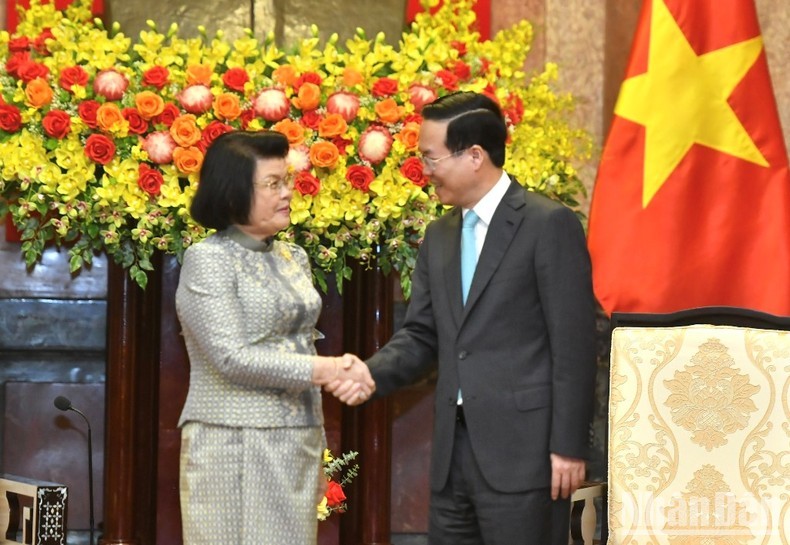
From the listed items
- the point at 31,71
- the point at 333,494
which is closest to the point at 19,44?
the point at 31,71

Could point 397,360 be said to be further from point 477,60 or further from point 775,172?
point 775,172

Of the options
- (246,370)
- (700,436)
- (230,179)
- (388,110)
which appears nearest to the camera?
(246,370)

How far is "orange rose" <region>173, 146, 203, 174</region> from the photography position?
10.1ft

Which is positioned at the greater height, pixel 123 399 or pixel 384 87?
pixel 384 87

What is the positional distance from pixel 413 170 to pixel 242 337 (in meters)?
0.97

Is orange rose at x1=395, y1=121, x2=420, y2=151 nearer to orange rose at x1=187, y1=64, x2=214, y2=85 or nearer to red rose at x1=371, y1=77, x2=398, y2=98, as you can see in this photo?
red rose at x1=371, y1=77, x2=398, y2=98

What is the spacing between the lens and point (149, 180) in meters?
3.10

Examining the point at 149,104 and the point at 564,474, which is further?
the point at 149,104

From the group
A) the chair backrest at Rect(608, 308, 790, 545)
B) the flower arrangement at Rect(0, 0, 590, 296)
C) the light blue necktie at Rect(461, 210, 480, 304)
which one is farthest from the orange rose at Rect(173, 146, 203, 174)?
the chair backrest at Rect(608, 308, 790, 545)

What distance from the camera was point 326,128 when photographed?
124 inches

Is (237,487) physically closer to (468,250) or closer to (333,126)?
(468,250)

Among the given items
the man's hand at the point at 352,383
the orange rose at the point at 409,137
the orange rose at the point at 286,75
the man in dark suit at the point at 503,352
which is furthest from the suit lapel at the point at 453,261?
the orange rose at the point at 286,75

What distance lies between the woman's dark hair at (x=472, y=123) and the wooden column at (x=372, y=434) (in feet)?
2.84

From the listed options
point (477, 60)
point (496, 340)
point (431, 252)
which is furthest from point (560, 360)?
point (477, 60)
